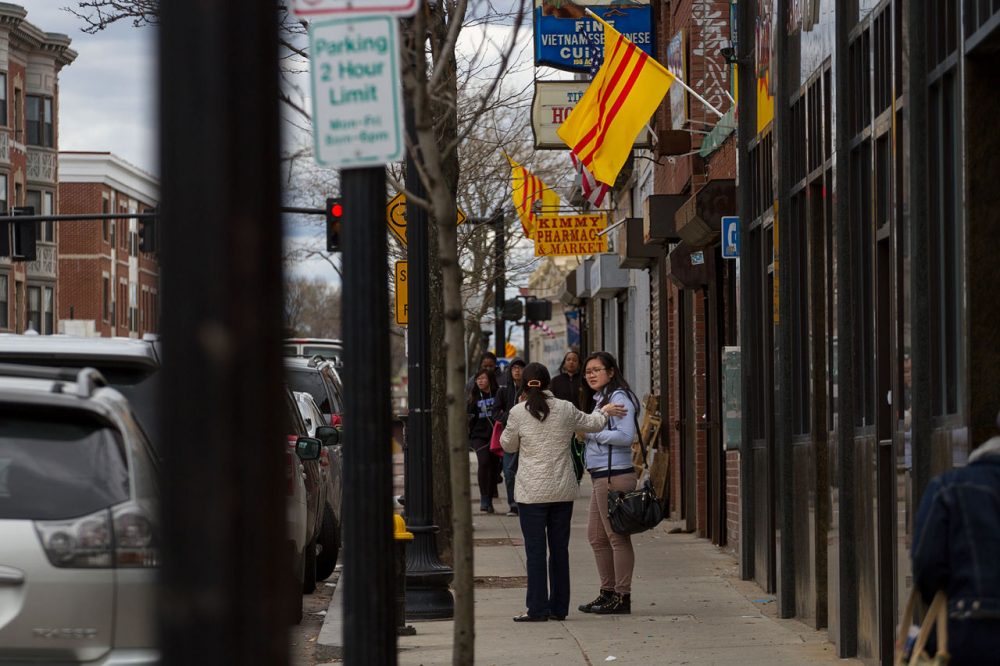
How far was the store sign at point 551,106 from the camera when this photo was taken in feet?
76.4

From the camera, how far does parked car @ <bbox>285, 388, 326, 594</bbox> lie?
1382cm

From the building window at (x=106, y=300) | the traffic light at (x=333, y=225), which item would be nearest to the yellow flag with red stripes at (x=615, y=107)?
A: the traffic light at (x=333, y=225)

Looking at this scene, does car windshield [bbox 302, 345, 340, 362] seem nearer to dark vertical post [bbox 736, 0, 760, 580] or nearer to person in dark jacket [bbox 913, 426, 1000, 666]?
dark vertical post [bbox 736, 0, 760, 580]

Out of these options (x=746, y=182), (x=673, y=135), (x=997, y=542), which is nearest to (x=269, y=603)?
(x=997, y=542)

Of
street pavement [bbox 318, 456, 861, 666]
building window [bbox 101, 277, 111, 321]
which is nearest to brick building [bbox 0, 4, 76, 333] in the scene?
building window [bbox 101, 277, 111, 321]

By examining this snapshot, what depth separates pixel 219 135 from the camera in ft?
9.52

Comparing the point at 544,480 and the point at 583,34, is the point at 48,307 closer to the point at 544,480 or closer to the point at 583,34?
the point at 583,34

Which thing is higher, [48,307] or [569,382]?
[48,307]

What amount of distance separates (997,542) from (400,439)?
135ft

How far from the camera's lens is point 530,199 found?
1154 inches

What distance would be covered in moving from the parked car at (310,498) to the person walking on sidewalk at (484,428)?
7494 mm

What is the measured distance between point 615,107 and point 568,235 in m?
11.5

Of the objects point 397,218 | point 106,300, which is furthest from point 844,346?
point 106,300

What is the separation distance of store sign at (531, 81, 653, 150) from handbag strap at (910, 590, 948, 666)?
1839cm
